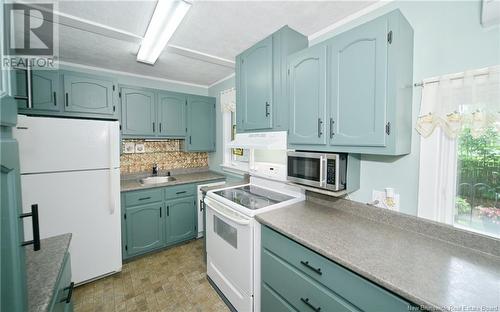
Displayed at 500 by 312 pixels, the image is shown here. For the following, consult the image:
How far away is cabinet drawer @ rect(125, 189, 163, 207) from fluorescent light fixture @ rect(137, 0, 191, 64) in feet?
5.08

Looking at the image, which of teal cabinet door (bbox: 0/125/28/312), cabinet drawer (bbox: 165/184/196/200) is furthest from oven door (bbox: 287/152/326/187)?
cabinet drawer (bbox: 165/184/196/200)

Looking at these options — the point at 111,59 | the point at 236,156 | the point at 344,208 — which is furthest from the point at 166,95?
the point at 344,208

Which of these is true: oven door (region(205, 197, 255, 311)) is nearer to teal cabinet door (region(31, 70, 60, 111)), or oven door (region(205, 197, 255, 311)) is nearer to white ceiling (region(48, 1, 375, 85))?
white ceiling (region(48, 1, 375, 85))

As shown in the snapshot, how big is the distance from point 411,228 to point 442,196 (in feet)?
0.86

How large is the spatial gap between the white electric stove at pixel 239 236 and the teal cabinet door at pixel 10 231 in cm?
116

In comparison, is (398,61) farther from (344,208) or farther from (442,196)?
(344,208)

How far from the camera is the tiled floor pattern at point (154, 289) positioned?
5.89 feet

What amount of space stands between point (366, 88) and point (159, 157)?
289cm

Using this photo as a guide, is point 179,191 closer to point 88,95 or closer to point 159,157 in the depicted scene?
point 159,157

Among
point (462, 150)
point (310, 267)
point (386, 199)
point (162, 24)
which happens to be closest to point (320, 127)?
point (386, 199)

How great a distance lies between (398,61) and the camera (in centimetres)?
116

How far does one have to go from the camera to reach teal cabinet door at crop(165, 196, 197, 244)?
269cm

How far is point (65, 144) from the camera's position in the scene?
1841 millimetres

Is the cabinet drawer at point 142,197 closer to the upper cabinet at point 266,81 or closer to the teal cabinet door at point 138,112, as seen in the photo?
the teal cabinet door at point 138,112
